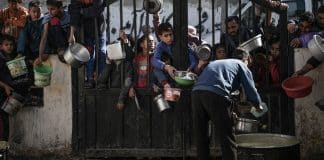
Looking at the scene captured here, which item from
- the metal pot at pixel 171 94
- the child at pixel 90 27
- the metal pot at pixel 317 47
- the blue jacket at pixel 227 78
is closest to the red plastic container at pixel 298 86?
the metal pot at pixel 317 47

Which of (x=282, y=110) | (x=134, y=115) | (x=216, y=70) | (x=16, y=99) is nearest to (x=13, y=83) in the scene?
(x=16, y=99)

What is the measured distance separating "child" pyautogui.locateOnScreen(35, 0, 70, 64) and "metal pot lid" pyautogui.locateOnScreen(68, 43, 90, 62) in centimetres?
30

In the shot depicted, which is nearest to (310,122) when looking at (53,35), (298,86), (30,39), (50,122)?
(298,86)

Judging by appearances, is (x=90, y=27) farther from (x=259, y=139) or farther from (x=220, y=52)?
(x=259, y=139)

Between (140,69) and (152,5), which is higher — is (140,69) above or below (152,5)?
below

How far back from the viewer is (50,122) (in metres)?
7.03

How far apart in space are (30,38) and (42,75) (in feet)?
1.88

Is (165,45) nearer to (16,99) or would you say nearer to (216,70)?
(216,70)

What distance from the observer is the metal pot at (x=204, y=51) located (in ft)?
20.6

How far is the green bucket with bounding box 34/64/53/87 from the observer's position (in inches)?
269

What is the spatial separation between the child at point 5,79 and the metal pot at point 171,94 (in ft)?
6.70

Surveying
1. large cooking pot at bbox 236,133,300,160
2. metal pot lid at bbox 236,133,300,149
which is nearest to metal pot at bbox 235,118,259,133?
metal pot lid at bbox 236,133,300,149

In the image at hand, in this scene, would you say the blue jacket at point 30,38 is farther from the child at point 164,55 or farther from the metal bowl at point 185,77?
the metal bowl at point 185,77

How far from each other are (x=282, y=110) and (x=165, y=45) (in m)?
1.58
